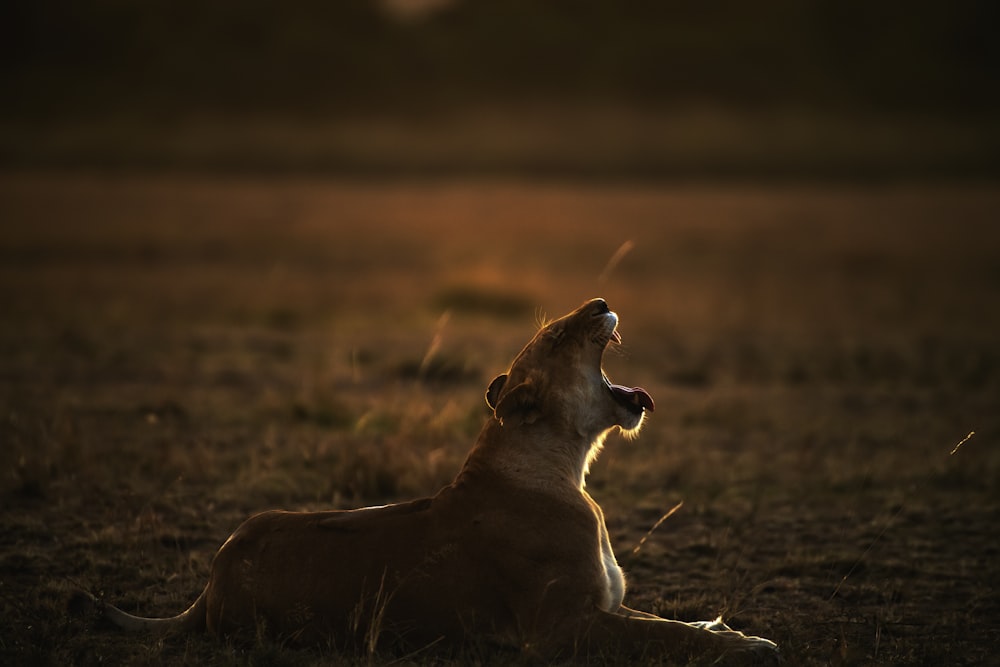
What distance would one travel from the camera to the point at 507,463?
5441 mm

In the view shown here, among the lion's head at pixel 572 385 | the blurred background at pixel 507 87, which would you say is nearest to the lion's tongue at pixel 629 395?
the lion's head at pixel 572 385

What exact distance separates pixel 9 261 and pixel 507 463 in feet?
74.4

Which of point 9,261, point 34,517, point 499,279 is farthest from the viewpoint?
point 9,261

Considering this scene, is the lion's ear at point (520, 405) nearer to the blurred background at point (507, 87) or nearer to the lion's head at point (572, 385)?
the lion's head at point (572, 385)

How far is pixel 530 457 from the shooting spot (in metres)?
5.46

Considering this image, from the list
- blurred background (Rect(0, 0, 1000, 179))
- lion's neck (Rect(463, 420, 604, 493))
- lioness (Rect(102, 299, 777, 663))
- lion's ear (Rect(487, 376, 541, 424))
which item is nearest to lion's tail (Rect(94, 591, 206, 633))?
lioness (Rect(102, 299, 777, 663))

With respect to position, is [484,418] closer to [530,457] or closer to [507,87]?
[530,457]

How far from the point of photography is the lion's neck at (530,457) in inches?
213

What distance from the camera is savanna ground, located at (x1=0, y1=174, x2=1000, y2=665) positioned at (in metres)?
6.38

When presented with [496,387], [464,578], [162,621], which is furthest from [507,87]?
[464,578]

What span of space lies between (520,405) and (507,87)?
108 m

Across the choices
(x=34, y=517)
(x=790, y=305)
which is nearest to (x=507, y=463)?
(x=34, y=517)

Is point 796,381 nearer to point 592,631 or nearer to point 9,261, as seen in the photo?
point 592,631

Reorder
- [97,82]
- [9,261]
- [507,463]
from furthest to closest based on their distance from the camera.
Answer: [97,82] → [9,261] → [507,463]
